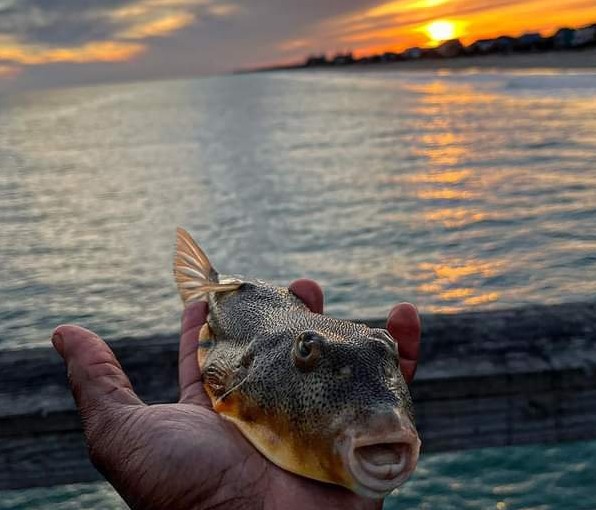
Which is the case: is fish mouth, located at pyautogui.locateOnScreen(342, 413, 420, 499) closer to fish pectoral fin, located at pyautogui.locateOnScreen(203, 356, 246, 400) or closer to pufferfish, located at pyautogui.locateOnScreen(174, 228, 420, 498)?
pufferfish, located at pyautogui.locateOnScreen(174, 228, 420, 498)

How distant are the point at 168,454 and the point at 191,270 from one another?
8.42ft

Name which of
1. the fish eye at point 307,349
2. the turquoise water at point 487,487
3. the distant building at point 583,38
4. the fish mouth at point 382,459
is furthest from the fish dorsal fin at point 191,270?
the distant building at point 583,38

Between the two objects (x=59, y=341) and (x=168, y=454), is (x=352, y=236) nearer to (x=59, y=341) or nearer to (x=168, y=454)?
(x=59, y=341)

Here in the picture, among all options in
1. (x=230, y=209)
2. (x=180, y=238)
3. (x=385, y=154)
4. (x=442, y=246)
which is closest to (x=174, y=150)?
(x=385, y=154)

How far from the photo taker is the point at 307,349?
111 inches

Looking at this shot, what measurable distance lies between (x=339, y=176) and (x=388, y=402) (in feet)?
70.6

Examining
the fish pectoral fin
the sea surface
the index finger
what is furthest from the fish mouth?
the sea surface

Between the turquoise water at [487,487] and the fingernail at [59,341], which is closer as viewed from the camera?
the fingernail at [59,341]

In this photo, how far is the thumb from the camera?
2891 mm

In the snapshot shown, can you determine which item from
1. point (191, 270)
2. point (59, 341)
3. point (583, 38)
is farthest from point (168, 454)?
point (583, 38)

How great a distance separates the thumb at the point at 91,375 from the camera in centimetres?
289

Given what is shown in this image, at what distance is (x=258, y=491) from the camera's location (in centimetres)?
272

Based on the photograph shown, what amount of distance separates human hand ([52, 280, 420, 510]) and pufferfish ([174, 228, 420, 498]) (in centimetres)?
9

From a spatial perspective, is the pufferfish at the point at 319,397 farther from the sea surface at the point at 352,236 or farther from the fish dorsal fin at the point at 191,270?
the fish dorsal fin at the point at 191,270
